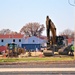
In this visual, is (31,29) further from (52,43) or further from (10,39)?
(52,43)

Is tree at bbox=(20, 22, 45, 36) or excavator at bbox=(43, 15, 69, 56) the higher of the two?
tree at bbox=(20, 22, 45, 36)

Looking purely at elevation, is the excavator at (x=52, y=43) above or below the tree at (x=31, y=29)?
below

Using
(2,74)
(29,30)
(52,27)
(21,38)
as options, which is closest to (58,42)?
(52,27)

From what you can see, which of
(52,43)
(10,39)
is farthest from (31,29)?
(52,43)

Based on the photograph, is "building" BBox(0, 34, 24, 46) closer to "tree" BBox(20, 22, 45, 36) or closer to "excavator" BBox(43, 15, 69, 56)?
"tree" BBox(20, 22, 45, 36)

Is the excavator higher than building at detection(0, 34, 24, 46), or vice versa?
building at detection(0, 34, 24, 46)

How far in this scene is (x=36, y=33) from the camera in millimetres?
127000

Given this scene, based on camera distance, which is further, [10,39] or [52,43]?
[10,39]

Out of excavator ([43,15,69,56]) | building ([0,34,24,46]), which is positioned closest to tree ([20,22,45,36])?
building ([0,34,24,46])

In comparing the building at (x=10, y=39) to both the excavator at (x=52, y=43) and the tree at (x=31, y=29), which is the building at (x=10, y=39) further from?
the excavator at (x=52, y=43)

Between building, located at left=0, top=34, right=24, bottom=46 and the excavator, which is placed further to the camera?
building, located at left=0, top=34, right=24, bottom=46

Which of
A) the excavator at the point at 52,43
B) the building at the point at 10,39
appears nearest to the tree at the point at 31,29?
the building at the point at 10,39

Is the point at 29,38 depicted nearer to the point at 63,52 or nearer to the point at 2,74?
the point at 63,52

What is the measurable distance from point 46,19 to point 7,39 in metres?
65.9
